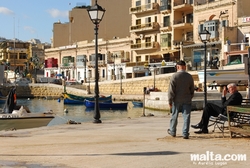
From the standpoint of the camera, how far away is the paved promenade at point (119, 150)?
22.2 feet

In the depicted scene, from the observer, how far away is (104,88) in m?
57.3

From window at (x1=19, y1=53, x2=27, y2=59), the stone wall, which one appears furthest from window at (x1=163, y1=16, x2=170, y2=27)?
window at (x1=19, y1=53, x2=27, y2=59)

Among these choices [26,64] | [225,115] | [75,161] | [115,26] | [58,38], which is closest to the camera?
[75,161]

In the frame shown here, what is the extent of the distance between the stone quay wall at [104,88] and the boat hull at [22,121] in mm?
28598

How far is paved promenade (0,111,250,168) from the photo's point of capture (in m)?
6.76

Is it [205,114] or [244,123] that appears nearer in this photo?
[244,123]

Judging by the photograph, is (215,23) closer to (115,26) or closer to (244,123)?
(115,26)

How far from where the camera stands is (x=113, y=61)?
6375 cm

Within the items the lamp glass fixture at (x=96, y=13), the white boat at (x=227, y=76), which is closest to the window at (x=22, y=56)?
the white boat at (x=227, y=76)

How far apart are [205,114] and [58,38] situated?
254 ft

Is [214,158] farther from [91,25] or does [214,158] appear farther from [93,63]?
[91,25]

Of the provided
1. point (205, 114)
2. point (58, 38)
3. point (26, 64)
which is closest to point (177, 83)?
point (205, 114)

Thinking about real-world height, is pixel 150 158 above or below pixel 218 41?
below

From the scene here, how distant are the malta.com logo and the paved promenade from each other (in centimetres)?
2
